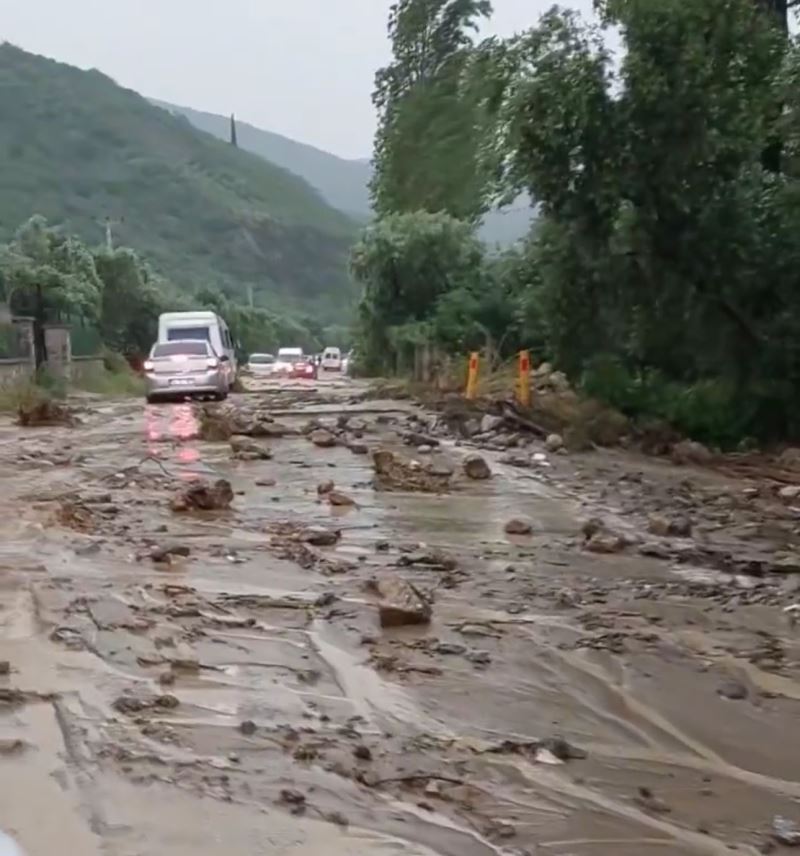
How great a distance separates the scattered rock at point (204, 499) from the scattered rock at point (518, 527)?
2.33m

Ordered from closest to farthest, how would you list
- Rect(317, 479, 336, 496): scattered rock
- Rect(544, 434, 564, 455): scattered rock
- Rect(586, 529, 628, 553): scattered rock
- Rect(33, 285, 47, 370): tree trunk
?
Rect(586, 529, 628, 553): scattered rock
Rect(317, 479, 336, 496): scattered rock
Rect(544, 434, 564, 455): scattered rock
Rect(33, 285, 47, 370): tree trunk

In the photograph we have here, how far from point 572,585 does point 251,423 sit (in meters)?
11.2

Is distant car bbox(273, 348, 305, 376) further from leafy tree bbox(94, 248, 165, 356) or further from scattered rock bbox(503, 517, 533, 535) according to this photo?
scattered rock bbox(503, 517, 533, 535)

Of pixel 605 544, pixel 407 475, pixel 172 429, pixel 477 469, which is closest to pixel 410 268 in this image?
pixel 172 429

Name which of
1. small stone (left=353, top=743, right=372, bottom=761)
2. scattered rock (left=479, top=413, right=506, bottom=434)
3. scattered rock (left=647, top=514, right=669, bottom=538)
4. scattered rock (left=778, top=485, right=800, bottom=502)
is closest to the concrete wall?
scattered rock (left=479, top=413, right=506, bottom=434)

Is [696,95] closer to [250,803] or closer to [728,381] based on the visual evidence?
[728,381]

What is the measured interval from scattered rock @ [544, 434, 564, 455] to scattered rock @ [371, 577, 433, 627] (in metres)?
8.46

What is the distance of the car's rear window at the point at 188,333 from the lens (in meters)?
27.7

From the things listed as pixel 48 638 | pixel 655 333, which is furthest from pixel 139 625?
pixel 655 333

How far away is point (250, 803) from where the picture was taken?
156 inches

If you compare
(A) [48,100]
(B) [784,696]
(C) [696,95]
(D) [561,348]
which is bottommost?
(B) [784,696]

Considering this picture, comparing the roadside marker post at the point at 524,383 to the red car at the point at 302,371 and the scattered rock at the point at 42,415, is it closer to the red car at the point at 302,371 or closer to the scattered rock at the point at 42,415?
the scattered rock at the point at 42,415

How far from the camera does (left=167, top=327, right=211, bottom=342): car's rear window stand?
2772 centimetres

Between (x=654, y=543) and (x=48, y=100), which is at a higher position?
(x=48, y=100)
